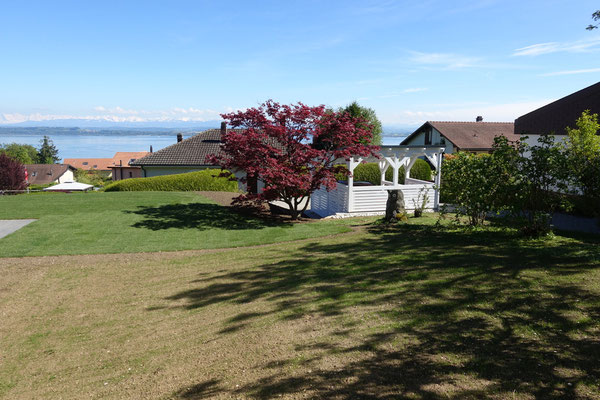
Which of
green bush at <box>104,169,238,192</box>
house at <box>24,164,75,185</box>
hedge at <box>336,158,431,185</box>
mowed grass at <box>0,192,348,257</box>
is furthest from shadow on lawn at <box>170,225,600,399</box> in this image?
house at <box>24,164,75,185</box>

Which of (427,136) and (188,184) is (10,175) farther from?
(427,136)

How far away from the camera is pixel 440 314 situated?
19.3 ft

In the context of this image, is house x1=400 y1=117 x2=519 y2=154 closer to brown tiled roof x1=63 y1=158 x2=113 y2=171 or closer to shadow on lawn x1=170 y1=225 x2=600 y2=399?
shadow on lawn x1=170 y1=225 x2=600 y2=399

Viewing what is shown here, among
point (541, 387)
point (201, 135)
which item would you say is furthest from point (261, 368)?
point (201, 135)

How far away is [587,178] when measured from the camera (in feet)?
29.0

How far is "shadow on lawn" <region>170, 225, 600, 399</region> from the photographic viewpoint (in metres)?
4.32

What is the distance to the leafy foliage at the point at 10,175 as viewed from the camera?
47.9 metres

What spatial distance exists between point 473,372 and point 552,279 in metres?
3.46

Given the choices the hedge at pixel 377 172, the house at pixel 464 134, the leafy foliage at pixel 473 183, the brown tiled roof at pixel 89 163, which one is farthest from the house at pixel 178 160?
the brown tiled roof at pixel 89 163

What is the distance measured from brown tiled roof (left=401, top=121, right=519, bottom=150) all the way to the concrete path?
3440cm

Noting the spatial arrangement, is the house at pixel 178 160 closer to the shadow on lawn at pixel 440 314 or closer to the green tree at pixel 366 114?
the green tree at pixel 366 114

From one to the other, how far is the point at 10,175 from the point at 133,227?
4513 centimetres

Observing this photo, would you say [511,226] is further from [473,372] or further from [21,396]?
[21,396]

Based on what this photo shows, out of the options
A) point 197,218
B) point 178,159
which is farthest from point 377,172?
point 178,159
